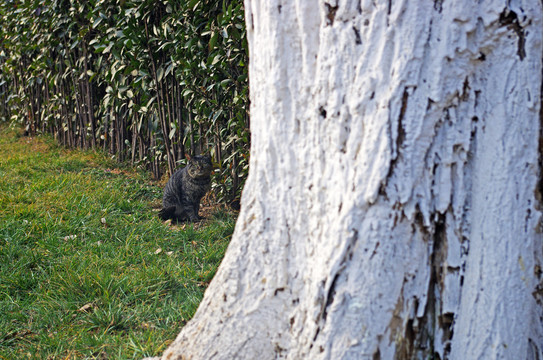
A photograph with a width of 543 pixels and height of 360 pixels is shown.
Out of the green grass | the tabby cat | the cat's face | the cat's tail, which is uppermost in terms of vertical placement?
the cat's face

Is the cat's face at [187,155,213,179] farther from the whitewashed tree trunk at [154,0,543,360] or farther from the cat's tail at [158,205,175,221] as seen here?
→ the whitewashed tree trunk at [154,0,543,360]

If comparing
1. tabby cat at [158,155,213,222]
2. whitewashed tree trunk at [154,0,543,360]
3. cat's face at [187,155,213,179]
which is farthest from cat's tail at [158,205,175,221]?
whitewashed tree trunk at [154,0,543,360]

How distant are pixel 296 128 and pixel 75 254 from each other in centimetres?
245

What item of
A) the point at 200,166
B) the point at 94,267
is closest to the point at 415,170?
the point at 94,267

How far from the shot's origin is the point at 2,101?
967 cm

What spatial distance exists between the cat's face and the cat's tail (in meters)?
0.36

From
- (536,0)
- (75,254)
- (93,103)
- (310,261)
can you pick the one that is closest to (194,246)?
(75,254)

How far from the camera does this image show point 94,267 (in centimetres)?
311

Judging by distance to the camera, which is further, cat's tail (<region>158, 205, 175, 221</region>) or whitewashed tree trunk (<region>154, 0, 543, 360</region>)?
cat's tail (<region>158, 205, 175, 221</region>)

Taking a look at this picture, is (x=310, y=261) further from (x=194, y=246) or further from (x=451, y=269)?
(x=194, y=246)

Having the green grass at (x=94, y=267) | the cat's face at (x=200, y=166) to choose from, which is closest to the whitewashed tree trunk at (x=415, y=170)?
the green grass at (x=94, y=267)

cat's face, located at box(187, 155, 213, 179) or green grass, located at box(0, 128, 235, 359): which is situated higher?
cat's face, located at box(187, 155, 213, 179)

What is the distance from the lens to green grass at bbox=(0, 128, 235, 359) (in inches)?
96.3

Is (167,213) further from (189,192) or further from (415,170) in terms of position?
(415,170)
